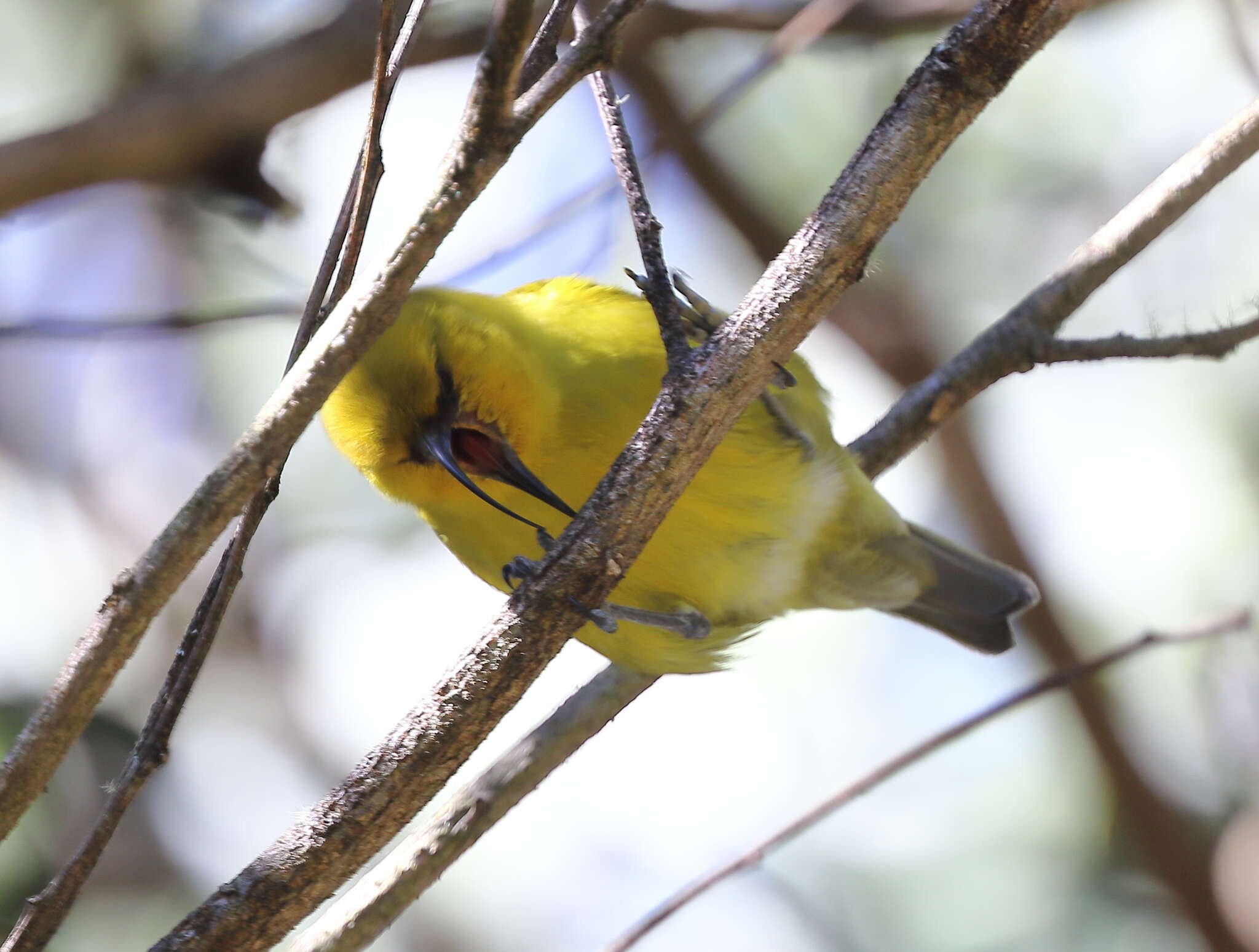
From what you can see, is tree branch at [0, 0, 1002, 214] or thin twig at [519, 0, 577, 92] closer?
thin twig at [519, 0, 577, 92]

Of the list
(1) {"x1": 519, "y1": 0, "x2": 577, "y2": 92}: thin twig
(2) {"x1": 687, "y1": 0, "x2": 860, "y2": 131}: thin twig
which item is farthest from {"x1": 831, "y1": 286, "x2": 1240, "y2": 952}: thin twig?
(1) {"x1": 519, "y1": 0, "x2": 577, "y2": 92}: thin twig

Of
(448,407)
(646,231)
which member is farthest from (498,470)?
(646,231)

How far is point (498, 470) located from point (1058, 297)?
1.20 m

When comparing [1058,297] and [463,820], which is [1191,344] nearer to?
[1058,297]

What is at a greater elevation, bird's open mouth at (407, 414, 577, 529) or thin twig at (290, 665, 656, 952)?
bird's open mouth at (407, 414, 577, 529)

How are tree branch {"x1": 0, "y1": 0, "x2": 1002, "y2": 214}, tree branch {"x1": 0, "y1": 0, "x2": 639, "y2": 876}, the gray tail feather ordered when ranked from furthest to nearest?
the gray tail feather, tree branch {"x1": 0, "y1": 0, "x2": 1002, "y2": 214}, tree branch {"x1": 0, "y1": 0, "x2": 639, "y2": 876}

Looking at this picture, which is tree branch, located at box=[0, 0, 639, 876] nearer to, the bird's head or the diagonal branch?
the diagonal branch

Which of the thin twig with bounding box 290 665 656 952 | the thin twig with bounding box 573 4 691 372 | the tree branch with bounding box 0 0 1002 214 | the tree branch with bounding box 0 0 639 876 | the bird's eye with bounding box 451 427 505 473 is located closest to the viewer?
the tree branch with bounding box 0 0 639 876

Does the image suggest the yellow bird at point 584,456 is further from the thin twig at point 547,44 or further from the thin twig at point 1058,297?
the thin twig at point 547,44

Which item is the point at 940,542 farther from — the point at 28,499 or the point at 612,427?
the point at 28,499

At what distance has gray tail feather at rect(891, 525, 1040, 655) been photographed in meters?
3.49

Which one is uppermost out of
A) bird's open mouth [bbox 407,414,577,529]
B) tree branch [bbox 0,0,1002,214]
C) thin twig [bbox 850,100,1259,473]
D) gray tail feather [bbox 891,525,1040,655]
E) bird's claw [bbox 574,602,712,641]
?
tree branch [bbox 0,0,1002,214]

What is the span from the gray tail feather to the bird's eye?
1504mm

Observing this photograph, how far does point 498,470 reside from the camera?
2434mm
